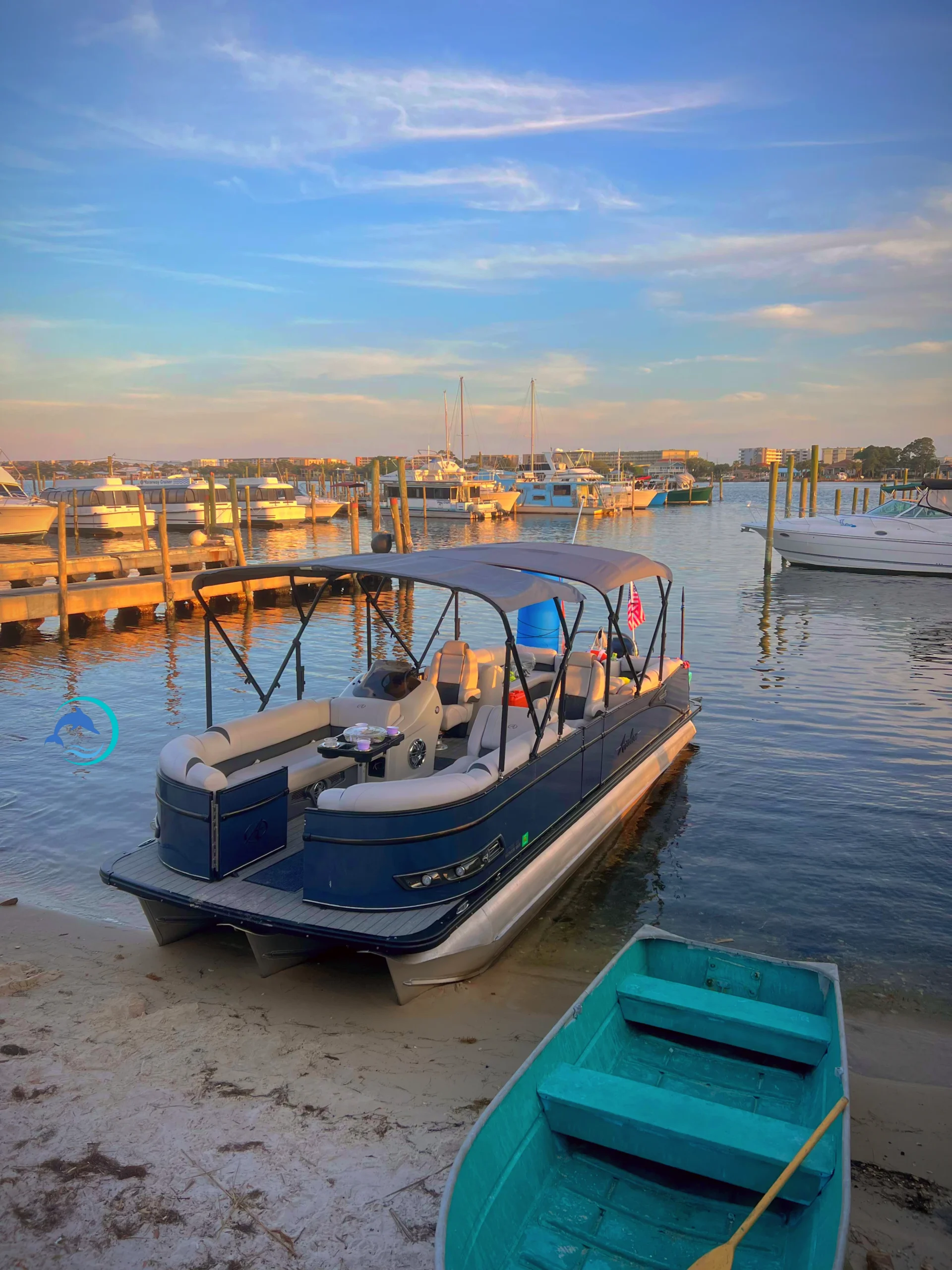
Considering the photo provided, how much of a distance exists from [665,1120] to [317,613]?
89.1ft

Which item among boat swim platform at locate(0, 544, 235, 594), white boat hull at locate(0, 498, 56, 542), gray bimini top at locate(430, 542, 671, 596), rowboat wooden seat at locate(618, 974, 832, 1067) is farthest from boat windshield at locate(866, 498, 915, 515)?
white boat hull at locate(0, 498, 56, 542)

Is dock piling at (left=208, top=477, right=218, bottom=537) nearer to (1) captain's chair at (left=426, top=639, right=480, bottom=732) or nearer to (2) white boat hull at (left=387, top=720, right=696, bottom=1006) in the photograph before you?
(1) captain's chair at (left=426, top=639, right=480, bottom=732)

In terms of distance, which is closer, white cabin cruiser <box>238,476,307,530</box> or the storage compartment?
the storage compartment

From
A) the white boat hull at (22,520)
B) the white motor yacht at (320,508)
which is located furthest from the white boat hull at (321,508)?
the white boat hull at (22,520)

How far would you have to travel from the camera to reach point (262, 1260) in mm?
4320

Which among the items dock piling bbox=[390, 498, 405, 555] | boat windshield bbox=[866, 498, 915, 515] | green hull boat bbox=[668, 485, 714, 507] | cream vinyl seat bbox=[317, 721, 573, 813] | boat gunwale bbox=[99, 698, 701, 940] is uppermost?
green hull boat bbox=[668, 485, 714, 507]

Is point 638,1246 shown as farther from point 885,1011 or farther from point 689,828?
point 689,828

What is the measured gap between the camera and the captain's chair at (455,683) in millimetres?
10391

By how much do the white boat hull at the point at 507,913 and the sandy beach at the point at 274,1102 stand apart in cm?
20

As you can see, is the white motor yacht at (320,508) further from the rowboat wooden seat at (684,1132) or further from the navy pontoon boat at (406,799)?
the rowboat wooden seat at (684,1132)

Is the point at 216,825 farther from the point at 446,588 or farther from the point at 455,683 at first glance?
the point at 455,683

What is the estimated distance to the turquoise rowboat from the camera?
4129mm

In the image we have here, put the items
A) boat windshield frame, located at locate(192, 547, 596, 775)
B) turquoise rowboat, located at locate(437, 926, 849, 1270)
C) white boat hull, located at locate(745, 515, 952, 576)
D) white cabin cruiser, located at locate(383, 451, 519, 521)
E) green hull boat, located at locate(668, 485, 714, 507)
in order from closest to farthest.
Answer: turquoise rowboat, located at locate(437, 926, 849, 1270)
boat windshield frame, located at locate(192, 547, 596, 775)
white boat hull, located at locate(745, 515, 952, 576)
white cabin cruiser, located at locate(383, 451, 519, 521)
green hull boat, located at locate(668, 485, 714, 507)

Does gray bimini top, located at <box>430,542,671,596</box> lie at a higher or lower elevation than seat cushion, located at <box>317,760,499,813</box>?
higher
